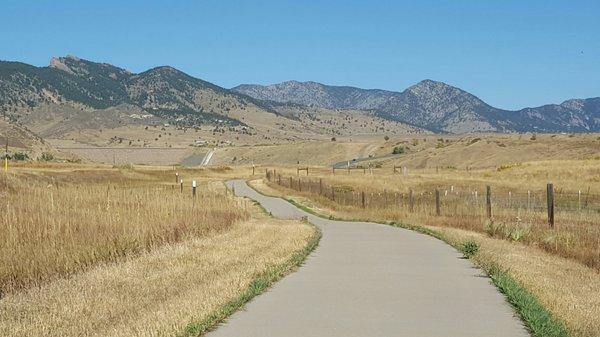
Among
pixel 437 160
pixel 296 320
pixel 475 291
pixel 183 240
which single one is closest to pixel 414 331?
pixel 296 320

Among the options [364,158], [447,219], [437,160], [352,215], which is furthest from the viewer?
[364,158]

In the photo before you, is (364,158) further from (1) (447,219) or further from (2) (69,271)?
(2) (69,271)

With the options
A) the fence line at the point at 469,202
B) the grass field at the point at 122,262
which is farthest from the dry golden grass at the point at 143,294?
the fence line at the point at 469,202

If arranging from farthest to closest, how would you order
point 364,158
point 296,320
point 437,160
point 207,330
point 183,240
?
1. point 364,158
2. point 437,160
3. point 183,240
4. point 296,320
5. point 207,330

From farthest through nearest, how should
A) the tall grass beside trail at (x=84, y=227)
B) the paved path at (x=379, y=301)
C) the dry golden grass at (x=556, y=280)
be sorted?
the tall grass beside trail at (x=84, y=227), the dry golden grass at (x=556, y=280), the paved path at (x=379, y=301)

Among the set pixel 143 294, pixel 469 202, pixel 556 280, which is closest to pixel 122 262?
pixel 143 294

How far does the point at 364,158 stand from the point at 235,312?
468ft

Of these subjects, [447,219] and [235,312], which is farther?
[447,219]

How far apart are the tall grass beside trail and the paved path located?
357 centimetres

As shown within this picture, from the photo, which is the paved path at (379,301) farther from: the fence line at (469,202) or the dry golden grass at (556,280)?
the fence line at (469,202)

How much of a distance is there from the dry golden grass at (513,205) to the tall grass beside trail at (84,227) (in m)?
8.03

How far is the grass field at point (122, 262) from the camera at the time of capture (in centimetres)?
915

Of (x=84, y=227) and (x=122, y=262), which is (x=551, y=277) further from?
(x=84, y=227)

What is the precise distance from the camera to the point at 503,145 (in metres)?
118
